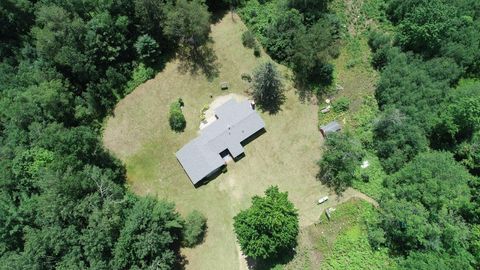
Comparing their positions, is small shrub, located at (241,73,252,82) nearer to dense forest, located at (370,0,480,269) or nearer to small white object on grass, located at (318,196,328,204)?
dense forest, located at (370,0,480,269)

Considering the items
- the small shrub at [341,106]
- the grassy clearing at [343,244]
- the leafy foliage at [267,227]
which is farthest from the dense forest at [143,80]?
the leafy foliage at [267,227]

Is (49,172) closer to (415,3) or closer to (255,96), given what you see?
(255,96)

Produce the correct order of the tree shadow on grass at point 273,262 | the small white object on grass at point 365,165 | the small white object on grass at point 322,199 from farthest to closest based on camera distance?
the small white object on grass at point 365,165 < the small white object on grass at point 322,199 < the tree shadow on grass at point 273,262

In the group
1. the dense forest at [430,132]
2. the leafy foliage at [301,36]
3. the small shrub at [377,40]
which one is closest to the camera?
the dense forest at [430,132]

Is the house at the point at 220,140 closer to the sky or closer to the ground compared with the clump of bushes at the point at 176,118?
closer to the ground

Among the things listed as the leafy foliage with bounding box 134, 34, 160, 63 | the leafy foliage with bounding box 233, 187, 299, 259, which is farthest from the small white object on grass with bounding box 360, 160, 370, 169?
the leafy foliage with bounding box 134, 34, 160, 63

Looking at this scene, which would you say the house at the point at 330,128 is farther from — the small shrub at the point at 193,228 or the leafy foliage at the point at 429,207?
the small shrub at the point at 193,228
